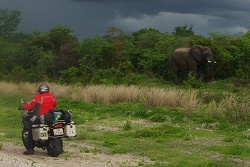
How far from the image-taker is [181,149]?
13086mm

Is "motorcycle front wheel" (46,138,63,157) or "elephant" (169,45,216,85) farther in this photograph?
"elephant" (169,45,216,85)

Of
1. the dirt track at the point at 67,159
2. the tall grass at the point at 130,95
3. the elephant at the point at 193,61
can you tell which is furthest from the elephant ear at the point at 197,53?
the dirt track at the point at 67,159

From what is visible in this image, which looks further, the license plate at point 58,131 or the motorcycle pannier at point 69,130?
the motorcycle pannier at point 69,130

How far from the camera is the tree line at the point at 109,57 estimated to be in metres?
34.6

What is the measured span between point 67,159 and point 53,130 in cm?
79

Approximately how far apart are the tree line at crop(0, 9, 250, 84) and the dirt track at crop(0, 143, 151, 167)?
18746mm

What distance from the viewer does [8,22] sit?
313 feet

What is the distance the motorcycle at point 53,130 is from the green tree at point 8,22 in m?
85.7

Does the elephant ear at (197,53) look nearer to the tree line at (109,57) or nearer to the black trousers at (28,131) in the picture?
the tree line at (109,57)

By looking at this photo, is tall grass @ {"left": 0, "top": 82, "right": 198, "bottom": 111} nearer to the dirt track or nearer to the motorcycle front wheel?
the dirt track

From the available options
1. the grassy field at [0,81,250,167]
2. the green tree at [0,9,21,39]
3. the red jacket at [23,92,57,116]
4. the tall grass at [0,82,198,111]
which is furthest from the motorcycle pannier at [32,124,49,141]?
the green tree at [0,9,21,39]

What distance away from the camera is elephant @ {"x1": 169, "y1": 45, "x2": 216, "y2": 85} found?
3438 cm

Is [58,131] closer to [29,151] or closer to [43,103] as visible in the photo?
[43,103]

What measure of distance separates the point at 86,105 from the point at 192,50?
13335 mm
